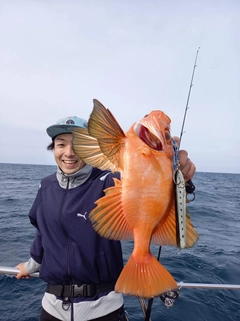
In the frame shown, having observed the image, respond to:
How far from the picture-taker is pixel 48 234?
8.83ft

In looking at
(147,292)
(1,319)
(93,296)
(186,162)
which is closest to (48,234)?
(93,296)

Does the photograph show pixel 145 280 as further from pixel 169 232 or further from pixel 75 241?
pixel 75 241

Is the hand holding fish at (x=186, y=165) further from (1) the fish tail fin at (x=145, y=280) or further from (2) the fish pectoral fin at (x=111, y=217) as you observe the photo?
(1) the fish tail fin at (x=145, y=280)

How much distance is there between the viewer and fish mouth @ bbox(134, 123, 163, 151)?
1.55 metres

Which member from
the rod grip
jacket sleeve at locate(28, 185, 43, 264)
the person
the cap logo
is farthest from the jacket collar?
the rod grip

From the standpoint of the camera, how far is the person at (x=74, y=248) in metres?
2.46

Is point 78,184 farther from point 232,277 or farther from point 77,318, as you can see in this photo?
point 232,277

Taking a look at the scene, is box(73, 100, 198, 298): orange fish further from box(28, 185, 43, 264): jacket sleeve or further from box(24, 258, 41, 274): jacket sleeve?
box(24, 258, 41, 274): jacket sleeve

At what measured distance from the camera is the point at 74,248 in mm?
2512

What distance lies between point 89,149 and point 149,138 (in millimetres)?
498

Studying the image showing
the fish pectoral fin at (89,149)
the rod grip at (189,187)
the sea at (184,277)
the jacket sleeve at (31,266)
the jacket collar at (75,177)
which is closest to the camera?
the fish pectoral fin at (89,149)

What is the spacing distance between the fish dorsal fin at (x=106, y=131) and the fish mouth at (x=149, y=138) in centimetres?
13

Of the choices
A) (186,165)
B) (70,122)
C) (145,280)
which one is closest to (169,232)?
(145,280)

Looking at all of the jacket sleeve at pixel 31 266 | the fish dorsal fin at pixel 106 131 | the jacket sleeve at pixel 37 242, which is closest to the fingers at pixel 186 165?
the fish dorsal fin at pixel 106 131
